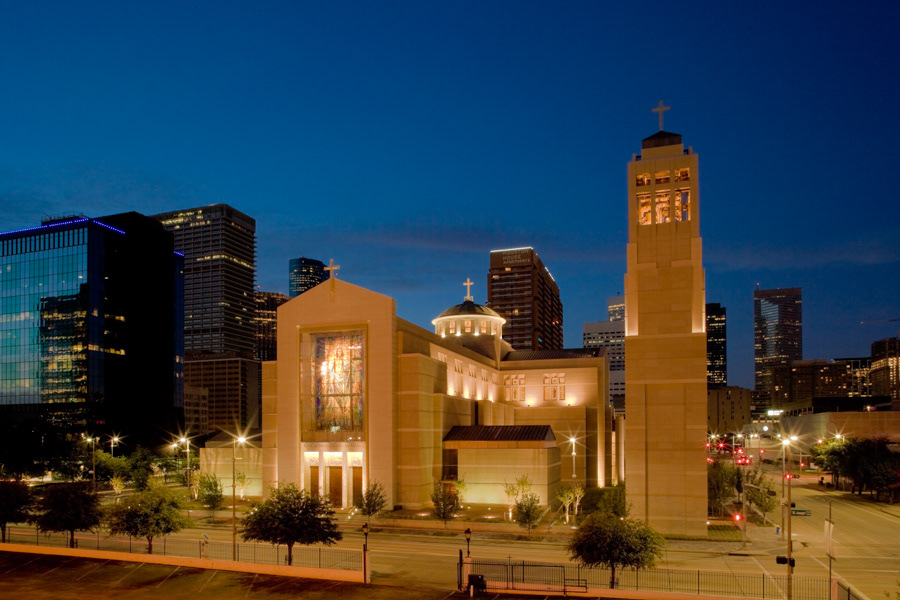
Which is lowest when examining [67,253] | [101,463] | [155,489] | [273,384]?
[101,463]

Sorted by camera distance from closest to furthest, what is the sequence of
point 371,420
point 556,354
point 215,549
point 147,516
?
point 147,516, point 215,549, point 371,420, point 556,354

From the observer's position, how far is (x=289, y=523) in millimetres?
38031

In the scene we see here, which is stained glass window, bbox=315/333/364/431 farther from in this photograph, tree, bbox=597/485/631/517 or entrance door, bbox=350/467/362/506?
tree, bbox=597/485/631/517

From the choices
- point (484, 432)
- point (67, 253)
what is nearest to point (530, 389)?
point (484, 432)

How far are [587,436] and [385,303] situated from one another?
32.8m

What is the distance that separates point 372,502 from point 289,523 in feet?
58.5

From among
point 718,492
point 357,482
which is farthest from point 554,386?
point 357,482

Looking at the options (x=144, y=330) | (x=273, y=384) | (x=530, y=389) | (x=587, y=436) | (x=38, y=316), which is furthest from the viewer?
(x=144, y=330)

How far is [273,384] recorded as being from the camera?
69125mm

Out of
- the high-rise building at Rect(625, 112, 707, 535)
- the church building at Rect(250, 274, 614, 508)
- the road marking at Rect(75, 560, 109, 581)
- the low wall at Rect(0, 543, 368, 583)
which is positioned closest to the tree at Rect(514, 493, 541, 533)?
the high-rise building at Rect(625, 112, 707, 535)

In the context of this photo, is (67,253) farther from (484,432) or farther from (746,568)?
(746,568)

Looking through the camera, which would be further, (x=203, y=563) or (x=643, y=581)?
(x=203, y=563)

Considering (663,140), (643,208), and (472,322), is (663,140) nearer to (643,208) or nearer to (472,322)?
(643,208)

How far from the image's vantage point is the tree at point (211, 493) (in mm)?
61094
